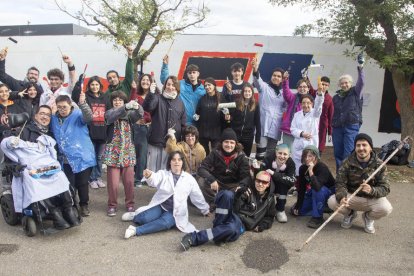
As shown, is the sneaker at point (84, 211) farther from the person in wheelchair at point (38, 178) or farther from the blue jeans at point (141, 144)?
the blue jeans at point (141, 144)

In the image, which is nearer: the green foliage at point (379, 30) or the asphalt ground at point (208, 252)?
the asphalt ground at point (208, 252)

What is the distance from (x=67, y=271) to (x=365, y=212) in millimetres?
3337

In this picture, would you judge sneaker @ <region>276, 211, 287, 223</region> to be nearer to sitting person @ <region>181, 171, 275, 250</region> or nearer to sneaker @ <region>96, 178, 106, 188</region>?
sitting person @ <region>181, 171, 275, 250</region>

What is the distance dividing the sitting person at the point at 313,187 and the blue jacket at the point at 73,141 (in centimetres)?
269

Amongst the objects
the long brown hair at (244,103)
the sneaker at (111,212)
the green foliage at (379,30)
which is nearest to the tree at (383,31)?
the green foliage at (379,30)

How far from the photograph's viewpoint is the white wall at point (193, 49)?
29.8 feet

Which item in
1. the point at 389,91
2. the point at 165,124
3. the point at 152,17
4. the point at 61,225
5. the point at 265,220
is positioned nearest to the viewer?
the point at 61,225

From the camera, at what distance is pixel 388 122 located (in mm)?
9102

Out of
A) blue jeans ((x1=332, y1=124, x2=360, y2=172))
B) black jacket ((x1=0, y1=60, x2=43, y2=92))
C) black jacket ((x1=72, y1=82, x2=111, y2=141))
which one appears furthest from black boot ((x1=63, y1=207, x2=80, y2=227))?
blue jeans ((x1=332, y1=124, x2=360, y2=172))

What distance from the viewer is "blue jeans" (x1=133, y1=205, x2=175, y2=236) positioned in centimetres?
421

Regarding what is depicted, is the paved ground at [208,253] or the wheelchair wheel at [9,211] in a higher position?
the wheelchair wheel at [9,211]

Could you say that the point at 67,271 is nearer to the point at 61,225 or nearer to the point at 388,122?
the point at 61,225

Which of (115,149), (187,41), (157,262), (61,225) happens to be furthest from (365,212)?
(187,41)

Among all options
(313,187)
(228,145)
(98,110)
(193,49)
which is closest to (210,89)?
(228,145)
